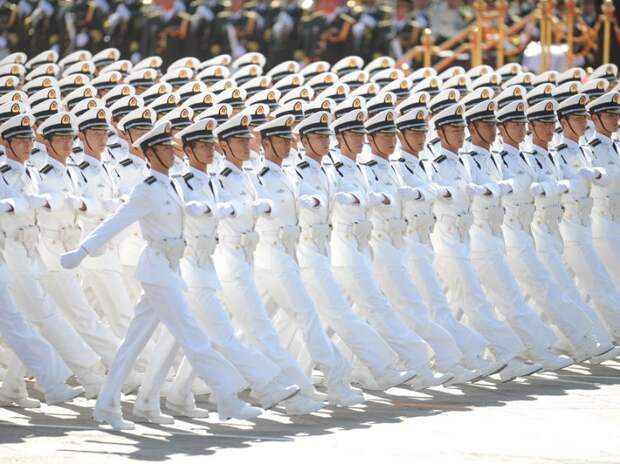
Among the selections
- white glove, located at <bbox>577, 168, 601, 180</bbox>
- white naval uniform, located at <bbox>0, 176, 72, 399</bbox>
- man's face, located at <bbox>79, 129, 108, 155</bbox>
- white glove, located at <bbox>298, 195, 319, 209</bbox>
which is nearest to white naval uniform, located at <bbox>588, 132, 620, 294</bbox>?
white glove, located at <bbox>577, 168, 601, 180</bbox>

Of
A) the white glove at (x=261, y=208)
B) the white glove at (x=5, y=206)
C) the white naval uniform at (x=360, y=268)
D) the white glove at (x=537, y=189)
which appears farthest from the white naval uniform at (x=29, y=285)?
the white glove at (x=537, y=189)

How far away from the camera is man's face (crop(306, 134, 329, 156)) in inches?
555

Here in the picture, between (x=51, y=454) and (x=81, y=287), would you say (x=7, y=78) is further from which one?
(x=51, y=454)

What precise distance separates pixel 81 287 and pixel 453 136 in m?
2.84

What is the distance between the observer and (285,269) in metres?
13.6

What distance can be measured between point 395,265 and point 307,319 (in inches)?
47.5

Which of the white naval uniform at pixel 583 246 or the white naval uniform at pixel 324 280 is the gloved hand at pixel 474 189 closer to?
the white naval uniform at pixel 583 246

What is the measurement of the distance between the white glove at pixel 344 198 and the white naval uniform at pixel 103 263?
54.8 inches

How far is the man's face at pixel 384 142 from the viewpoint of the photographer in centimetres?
1463

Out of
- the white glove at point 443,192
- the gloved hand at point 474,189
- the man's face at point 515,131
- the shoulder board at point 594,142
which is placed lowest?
the white glove at point 443,192

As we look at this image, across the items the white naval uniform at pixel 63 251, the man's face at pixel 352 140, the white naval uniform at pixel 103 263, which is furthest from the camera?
the man's face at pixel 352 140

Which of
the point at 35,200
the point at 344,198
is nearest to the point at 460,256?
the point at 344,198

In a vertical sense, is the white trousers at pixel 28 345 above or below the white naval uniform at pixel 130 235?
below

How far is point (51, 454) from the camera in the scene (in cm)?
1187
